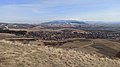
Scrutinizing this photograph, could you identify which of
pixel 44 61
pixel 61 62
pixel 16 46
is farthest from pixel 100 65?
pixel 16 46

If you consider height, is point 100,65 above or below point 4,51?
A: below

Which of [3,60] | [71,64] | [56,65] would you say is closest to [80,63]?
[71,64]

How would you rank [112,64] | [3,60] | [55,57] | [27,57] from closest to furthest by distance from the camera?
[3,60], [27,57], [55,57], [112,64]

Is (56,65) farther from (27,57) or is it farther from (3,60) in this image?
(3,60)

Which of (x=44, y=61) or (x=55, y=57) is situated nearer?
(x=44, y=61)

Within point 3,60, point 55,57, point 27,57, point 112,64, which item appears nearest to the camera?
point 3,60

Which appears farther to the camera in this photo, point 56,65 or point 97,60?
point 97,60

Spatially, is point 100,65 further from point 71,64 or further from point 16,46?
point 16,46

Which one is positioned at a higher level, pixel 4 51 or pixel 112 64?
pixel 4 51
